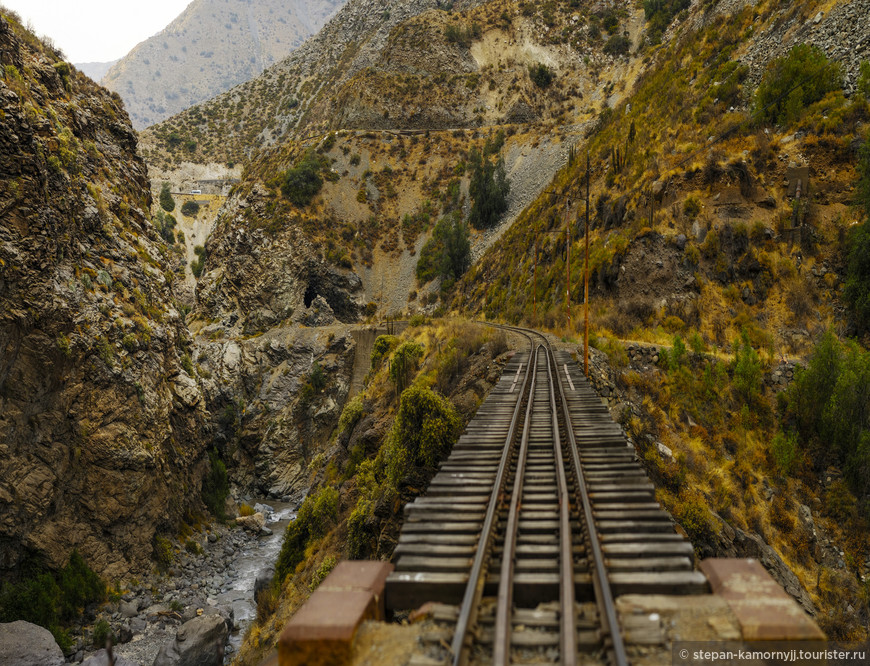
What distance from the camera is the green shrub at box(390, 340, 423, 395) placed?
21.3 meters

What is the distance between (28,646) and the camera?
53.4 ft

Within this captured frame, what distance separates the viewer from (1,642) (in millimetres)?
15750

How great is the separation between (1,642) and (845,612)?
25.5 meters

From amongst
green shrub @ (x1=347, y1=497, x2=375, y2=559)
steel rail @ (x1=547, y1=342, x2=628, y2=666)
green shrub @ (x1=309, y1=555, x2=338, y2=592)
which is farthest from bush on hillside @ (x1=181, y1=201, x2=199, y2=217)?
steel rail @ (x1=547, y1=342, x2=628, y2=666)

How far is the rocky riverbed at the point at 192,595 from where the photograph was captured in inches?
715

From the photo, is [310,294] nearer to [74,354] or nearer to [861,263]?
[74,354]

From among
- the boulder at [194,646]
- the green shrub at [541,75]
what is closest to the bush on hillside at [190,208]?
the green shrub at [541,75]

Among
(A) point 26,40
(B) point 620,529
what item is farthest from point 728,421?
(A) point 26,40

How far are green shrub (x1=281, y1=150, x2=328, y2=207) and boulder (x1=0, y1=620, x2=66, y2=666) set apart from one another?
55894 mm

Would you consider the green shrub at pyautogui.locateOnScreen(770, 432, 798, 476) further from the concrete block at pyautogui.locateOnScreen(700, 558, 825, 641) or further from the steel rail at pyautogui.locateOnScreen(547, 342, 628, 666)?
the concrete block at pyautogui.locateOnScreen(700, 558, 825, 641)

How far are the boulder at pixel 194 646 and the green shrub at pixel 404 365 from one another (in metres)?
11.2

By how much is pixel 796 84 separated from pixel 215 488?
41864mm

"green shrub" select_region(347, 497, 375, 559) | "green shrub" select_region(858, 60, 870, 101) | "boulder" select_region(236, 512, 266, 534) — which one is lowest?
"boulder" select_region(236, 512, 266, 534)

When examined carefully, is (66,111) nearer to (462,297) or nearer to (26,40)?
(26,40)
